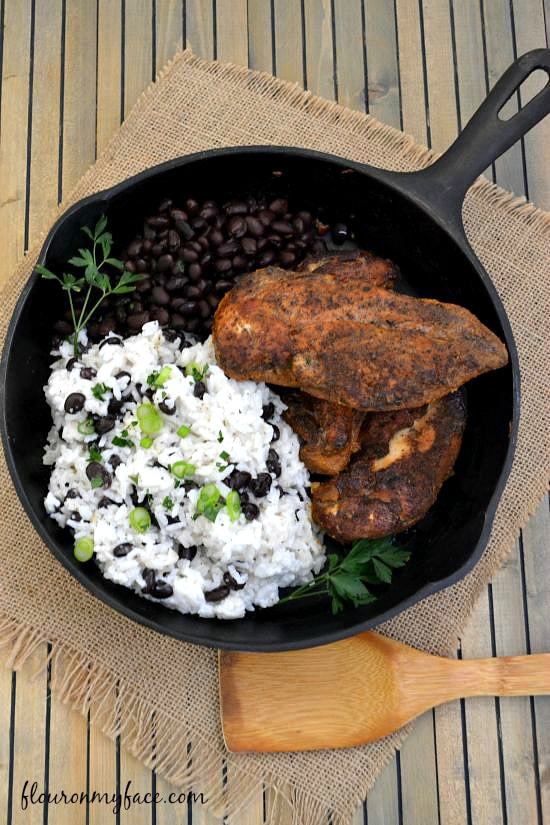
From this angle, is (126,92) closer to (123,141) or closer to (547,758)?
(123,141)

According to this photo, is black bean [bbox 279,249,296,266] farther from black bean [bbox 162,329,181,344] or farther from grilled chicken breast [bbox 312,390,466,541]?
grilled chicken breast [bbox 312,390,466,541]

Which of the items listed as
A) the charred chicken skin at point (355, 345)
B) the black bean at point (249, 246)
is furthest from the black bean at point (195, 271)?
the charred chicken skin at point (355, 345)

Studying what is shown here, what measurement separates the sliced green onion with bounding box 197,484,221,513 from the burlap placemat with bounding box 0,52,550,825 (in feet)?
2.85

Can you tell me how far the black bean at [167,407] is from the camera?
3.20 meters

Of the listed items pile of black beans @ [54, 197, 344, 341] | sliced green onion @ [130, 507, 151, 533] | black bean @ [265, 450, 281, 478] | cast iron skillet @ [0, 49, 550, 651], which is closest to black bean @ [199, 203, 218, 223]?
pile of black beans @ [54, 197, 344, 341]

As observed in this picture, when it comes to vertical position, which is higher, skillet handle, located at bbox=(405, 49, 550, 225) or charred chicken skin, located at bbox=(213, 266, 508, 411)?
skillet handle, located at bbox=(405, 49, 550, 225)

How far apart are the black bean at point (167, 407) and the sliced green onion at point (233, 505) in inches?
15.8

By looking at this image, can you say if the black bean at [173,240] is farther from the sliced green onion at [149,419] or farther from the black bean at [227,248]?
the sliced green onion at [149,419]

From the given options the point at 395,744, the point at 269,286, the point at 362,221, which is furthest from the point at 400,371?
the point at 395,744

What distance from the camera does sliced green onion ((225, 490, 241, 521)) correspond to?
10.5 ft

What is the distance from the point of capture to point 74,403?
3244mm

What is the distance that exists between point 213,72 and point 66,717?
10.4ft

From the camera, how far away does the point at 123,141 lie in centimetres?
394

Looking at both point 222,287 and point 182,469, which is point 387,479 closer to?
point 182,469
